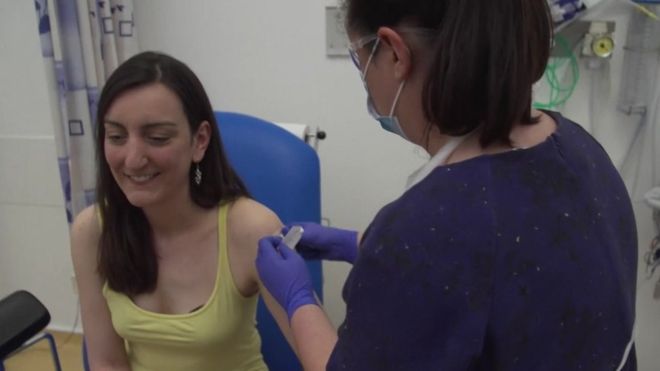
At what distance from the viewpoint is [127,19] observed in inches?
79.8

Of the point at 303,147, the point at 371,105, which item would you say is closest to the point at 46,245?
the point at 303,147

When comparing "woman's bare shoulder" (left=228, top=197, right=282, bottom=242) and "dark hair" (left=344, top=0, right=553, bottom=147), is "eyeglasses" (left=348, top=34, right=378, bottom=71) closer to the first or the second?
"dark hair" (left=344, top=0, right=553, bottom=147)

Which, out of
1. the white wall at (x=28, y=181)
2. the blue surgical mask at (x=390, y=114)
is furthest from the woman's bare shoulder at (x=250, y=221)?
the white wall at (x=28, y=181)

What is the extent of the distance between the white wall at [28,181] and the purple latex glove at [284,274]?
1.59 meters

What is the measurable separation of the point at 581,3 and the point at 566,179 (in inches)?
50.5

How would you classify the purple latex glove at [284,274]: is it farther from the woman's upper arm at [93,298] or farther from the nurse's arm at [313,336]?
the woman's upper arm at [93,298]

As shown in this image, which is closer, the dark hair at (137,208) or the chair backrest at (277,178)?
the dark hair at (137,208)

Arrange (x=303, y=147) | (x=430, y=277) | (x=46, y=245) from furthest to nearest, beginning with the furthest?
(x=46, y=245)
(x=303, y=147)
(x=430, y=277)

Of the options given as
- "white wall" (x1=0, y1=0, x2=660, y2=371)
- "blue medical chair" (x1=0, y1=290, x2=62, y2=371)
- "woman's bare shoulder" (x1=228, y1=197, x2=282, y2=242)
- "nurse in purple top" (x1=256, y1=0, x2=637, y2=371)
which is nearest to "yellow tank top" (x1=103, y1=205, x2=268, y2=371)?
"woman's bare shoulder" (x1=228, y1=197, x2=282, y2=242)

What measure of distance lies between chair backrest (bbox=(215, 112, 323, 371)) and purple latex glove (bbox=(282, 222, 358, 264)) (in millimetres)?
208

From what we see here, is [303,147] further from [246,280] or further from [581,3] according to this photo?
[581,3]

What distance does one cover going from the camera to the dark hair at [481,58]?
62 centimetres

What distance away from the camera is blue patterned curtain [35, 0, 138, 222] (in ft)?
5.99

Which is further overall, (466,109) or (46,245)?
(46,245)
